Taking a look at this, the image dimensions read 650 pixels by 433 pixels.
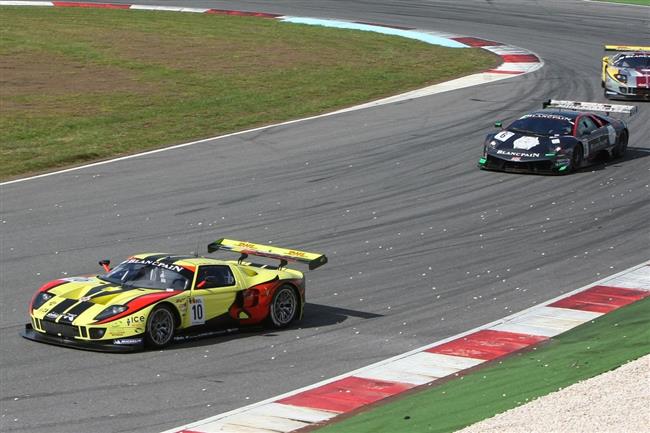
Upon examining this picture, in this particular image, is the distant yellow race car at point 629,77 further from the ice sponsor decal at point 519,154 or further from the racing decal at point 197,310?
the racing decal at point 197,310

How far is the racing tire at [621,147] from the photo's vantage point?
29766mm

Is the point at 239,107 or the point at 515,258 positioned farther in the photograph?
the point at 239,107

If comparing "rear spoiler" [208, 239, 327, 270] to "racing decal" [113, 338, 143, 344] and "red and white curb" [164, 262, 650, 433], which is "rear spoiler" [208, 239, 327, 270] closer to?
"red and white curb" [164, 262, 650, 433]

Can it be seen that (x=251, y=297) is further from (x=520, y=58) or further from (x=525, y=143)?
(x=520, y=58)

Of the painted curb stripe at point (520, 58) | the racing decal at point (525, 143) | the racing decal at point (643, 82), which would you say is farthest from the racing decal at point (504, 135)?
the painted curb stripe at point (520, 58)

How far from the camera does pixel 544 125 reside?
28.4 m

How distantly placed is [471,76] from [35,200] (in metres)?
19.7

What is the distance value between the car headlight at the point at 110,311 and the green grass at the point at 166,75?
478 inches

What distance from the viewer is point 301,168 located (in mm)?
27922

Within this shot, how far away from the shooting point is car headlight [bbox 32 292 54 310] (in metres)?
16.1

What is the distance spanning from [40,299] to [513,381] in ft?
20.3

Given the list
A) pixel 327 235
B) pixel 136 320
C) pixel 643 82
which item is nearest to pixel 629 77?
pixel 643 82

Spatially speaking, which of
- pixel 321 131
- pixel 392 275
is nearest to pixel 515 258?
pixel 392 275

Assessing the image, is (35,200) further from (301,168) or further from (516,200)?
(516,200)
